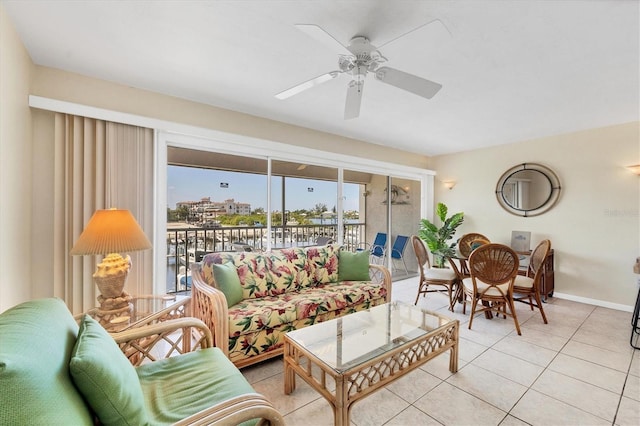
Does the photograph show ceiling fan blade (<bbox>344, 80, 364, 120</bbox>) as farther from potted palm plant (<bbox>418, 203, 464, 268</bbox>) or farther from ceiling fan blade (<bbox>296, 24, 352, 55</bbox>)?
potted palm plant (<bbox>418, 203, 464, 268</bbox>)

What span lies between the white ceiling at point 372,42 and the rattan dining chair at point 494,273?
155 cm

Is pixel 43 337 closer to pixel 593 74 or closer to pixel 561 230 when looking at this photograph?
pixel 593 74

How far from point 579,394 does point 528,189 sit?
10.8ft

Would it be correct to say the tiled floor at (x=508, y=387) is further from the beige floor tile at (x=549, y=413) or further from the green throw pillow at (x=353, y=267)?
the green throw pillow at (x=353, y=267)

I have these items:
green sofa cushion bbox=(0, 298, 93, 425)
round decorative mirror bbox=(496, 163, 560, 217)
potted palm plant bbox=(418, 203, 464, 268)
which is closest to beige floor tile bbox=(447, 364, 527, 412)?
green sofa cushion bbox=(0, 298, 93, 425)

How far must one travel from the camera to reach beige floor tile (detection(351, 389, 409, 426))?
1658 mm

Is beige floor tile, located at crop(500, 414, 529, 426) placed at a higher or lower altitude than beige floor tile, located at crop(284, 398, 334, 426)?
higher

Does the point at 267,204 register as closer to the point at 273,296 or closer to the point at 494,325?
the point at 273,296

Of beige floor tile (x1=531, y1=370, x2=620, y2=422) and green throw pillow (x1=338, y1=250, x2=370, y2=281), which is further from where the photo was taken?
green throw pillow (x1=338, y1=250, x2=370, y2=281)

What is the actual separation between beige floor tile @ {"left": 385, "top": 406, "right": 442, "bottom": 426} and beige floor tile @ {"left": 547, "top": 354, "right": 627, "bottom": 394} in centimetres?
127

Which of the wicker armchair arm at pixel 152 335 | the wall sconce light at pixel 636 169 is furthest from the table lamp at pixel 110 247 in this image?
the wall sconce light at pixel 636 169

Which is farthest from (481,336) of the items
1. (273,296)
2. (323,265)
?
(273,296)

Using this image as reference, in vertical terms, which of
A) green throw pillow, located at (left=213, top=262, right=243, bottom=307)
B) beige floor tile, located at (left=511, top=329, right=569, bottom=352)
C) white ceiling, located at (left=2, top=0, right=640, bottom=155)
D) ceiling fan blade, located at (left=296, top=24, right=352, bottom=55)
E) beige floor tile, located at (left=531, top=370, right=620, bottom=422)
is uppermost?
white ceiling, located at (left=2, top=0, right=640, bottom=155)

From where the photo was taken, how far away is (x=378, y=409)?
1748 mm
